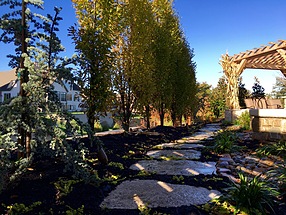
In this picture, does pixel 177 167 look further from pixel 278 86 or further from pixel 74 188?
pixel 278 86

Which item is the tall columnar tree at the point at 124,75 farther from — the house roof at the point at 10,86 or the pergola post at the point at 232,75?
the pergola post at the point at 232,75

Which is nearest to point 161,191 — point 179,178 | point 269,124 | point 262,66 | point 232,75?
point 179,178

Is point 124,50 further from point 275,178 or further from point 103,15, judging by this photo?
point 275,178

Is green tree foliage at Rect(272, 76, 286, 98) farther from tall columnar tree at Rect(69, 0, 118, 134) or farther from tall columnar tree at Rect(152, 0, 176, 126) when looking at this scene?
tall columnar tree at Rect(69, 0, 118, 134)

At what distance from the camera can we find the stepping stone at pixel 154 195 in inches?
85.4

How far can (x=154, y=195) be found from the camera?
7.79ft

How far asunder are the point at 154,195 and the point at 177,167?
120 cm

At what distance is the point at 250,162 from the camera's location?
3.90 meters

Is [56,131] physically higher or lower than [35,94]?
lower

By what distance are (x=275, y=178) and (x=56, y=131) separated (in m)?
2.78

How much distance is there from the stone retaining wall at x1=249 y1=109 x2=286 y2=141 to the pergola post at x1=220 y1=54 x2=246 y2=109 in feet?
18.3

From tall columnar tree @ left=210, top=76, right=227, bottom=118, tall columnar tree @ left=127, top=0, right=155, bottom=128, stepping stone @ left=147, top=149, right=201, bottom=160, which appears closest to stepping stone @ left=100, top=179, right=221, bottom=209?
stepping stone @ left=147, top=149, right=201, bottom=160

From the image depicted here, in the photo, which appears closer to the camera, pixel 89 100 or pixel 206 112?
pixel 89 100

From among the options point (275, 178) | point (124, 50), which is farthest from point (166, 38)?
point (275, 178)
